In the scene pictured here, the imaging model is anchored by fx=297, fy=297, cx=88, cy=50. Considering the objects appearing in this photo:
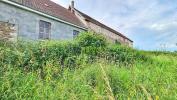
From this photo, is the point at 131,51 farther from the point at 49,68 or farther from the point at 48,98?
the point at 48,98

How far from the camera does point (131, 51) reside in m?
13.3

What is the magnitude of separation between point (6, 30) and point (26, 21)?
2275 mm

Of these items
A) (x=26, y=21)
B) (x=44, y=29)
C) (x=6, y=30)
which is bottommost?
(x=6, y=30)

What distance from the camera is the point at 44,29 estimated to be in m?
21.4

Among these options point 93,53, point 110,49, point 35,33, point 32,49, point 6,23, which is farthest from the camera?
point 35,33

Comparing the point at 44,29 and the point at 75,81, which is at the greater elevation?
the point at 44,29

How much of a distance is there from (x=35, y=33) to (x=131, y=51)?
8787mm

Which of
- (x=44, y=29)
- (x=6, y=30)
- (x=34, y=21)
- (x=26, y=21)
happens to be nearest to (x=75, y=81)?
(x=6, y=30)

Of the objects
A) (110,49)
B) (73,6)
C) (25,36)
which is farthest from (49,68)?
(73,6)

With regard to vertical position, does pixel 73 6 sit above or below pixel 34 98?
above

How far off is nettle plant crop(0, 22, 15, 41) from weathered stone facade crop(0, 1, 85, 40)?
240mm

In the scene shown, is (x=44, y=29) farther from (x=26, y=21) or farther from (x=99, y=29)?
(x=99, y=29)

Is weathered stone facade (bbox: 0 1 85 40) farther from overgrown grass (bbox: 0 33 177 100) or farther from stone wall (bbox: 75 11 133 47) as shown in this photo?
overgrown grass (bbox: 0 33 177 100)

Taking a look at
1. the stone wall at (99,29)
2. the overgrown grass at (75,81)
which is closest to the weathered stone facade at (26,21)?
the stone wall at (99,29)
